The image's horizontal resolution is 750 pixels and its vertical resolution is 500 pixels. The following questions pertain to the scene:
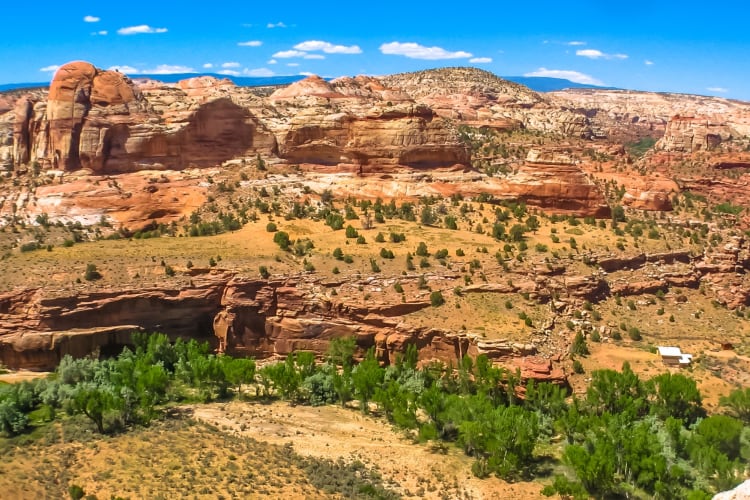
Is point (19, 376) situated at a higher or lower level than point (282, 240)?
lower

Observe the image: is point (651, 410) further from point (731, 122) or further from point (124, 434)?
point (731, 122)

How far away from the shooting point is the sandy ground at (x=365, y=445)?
26.0 metres

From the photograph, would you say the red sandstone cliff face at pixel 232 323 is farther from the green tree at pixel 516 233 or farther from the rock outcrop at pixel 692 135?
the rock outcrop at pixel 692 135

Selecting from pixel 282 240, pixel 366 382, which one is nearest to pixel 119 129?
pixel 282 240

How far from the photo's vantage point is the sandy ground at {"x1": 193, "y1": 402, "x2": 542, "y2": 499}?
26047mm

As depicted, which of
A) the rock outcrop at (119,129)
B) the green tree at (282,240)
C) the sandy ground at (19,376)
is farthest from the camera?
the rock outcrop at (119,129)

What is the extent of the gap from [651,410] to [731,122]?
478ft

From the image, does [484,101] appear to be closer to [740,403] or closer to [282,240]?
[282,240]

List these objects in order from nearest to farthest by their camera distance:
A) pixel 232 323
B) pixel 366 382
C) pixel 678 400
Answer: pixel 678 400 < pixel 366 382 < pixel 232 323

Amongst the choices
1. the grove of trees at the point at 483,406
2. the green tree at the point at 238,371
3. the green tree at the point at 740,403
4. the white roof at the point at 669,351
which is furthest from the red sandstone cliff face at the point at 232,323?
the green tree at the point at 740,403

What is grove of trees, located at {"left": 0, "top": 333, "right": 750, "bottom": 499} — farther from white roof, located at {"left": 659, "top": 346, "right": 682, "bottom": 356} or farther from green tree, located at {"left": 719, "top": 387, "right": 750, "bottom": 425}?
white roof, located at {"left": 659, "top": 346, "right": 682, "bottom": 356}

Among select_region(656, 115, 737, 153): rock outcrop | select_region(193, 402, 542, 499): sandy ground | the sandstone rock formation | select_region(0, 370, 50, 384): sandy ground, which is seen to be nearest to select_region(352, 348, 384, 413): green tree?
select_region(193, 402, 542, 499): sandy ground

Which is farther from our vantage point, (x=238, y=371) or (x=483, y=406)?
(x=238, y=371)

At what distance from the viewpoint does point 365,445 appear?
29.5 m
